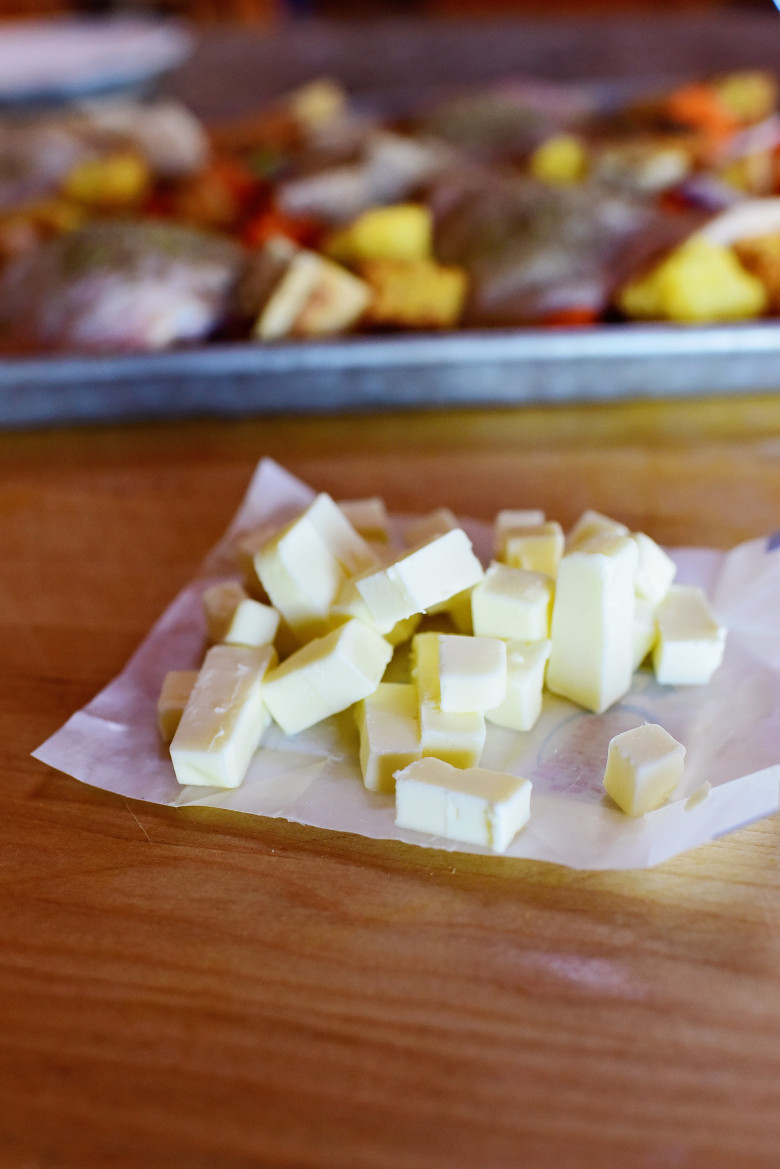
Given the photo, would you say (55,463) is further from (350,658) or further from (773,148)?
(773,148)

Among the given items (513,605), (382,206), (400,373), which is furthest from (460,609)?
(382,206)

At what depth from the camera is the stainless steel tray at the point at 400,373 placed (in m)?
1.00

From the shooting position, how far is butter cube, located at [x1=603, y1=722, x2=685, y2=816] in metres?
0.54

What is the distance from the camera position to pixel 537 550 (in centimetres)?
69

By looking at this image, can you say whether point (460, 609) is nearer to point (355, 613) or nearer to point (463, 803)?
point (355, 613)

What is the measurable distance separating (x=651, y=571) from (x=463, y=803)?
0.23 meters

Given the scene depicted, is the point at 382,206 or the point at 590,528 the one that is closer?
the point at 590,528

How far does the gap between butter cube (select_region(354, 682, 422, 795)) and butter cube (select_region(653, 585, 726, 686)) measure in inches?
6.7

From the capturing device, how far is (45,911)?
0.54m

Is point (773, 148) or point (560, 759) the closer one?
point (560, 759)

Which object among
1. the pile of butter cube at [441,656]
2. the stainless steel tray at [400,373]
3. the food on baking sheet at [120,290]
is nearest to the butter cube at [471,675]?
the pile of butter cube at [441,656]

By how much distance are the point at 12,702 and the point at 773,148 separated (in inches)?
50.8

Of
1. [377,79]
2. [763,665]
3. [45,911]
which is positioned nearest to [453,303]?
[763,665]

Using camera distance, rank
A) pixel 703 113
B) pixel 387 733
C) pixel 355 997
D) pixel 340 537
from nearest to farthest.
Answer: pixel 355 997
pixel 387 733
pixel 340 537
pixel 703 113
